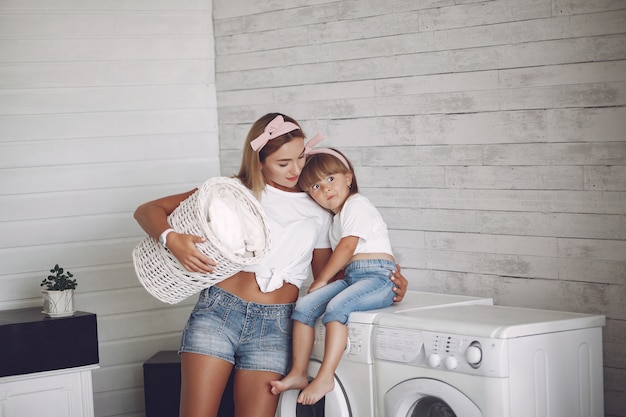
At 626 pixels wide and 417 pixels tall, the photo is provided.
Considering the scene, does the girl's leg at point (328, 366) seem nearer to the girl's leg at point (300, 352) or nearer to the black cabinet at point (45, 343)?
the girl's leg at point (300, 352)

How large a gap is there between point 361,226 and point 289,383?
61cm

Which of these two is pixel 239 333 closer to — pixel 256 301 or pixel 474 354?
pixel 256 301

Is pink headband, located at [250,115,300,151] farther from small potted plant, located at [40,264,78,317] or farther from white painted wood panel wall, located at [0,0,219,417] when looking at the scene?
white painted wood panel wall, located at [0,0,219,417]

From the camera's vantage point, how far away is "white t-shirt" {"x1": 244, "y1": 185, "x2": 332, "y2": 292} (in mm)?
2873

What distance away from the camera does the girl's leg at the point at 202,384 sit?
9.07 feet

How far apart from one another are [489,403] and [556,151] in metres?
1.05

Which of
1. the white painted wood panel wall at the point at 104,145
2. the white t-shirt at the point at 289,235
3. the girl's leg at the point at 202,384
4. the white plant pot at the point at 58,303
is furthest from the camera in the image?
the white painted wood panel wall at the point at 104,145

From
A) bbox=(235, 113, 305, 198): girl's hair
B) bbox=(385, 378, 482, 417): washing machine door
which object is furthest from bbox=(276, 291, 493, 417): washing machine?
bbox=(235, 113, 305, 198): girl's hair

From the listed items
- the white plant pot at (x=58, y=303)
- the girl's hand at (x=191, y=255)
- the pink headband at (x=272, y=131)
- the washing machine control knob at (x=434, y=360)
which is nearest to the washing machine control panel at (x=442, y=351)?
the washing machine control knob at (x=434, y=360)

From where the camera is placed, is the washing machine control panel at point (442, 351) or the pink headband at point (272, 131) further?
the pink headband at point (272, 131)

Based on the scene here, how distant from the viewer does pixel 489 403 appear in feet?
7.91

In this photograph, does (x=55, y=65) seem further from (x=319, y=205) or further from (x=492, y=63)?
(x=492, y=63)

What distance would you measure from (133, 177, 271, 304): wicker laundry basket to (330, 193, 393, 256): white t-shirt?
1.12 ft

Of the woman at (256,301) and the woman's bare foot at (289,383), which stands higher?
the woman at (256,301)
